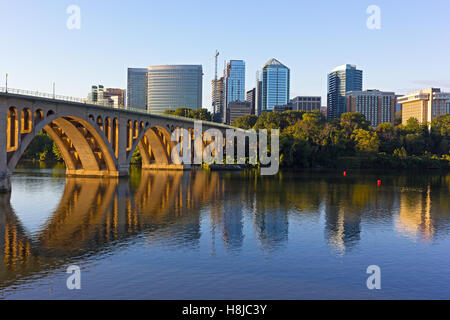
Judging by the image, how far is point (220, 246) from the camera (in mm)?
25844

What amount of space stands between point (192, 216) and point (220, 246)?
10667 millimetres

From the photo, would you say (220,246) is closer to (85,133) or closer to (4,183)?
(4,183)

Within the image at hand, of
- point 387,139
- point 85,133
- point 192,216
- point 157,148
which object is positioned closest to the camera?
point 192,216

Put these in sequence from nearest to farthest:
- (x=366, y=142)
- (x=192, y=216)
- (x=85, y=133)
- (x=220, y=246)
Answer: (x=220, y=246) < (x=192, y=216) < (x=85, y=133) < (x=366, y=142)

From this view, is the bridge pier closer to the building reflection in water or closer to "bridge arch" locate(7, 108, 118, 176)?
the building reflection in water

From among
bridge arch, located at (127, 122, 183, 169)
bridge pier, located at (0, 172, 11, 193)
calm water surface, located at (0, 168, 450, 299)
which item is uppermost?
Answer: bridge arch, located at (127, 122, 183, 169)

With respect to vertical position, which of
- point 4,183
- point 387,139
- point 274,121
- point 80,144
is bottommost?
point 4,183

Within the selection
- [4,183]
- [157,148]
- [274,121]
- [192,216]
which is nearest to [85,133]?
[4,183]

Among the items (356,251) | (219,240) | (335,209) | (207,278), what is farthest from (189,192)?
(207,278)

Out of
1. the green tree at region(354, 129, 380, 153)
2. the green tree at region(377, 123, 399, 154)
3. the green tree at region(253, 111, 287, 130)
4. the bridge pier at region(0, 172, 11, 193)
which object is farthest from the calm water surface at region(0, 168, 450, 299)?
the green tree at region(253, 111, 287, 130)

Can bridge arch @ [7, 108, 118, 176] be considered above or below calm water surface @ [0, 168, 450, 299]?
above

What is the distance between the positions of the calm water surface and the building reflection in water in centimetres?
10

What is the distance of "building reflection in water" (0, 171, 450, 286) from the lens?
2517 centimetres
